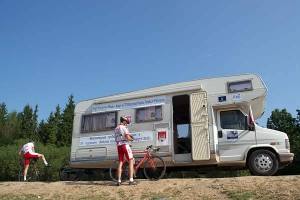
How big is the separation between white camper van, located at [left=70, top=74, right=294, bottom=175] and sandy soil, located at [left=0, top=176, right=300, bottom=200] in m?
1.42

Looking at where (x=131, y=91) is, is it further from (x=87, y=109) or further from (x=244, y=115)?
(x=244, y=115)

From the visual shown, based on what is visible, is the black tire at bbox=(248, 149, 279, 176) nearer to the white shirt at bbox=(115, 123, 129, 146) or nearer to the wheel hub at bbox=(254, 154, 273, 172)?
the wheel hub at bbox=(254, 154, 273, 172)

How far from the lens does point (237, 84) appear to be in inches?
470

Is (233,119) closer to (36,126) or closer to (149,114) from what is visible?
(149,114)

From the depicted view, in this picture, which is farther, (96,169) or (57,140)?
(57,140)

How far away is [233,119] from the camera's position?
471 inches

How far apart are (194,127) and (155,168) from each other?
1863mm

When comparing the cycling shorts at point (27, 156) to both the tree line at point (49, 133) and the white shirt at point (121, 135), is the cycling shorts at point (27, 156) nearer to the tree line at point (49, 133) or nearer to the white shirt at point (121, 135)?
the white shirt at point (121, 135)

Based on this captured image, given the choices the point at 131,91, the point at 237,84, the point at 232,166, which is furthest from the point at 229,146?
the point at 131,91

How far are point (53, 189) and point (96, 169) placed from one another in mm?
2691

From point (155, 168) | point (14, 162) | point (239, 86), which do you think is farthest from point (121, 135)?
point (14, 162)

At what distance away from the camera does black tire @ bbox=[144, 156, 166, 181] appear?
38.8 ft

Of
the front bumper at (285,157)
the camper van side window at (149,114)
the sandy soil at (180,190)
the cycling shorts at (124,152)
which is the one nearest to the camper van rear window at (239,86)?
the front bumper at (285,157)

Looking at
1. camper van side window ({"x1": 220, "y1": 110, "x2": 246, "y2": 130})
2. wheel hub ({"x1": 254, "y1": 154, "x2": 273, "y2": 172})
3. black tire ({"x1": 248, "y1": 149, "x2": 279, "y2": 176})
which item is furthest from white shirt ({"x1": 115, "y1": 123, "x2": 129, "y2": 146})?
wheel hub ({"x1": 254, "y1": 154, "x2": 273, "y2": 172})
